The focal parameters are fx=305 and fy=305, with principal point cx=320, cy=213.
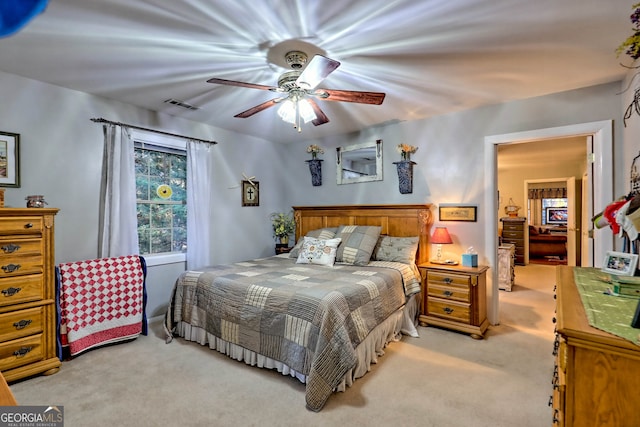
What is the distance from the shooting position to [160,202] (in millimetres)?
3756

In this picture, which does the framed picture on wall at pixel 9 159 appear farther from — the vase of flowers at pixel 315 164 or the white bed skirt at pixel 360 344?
the vase of flowers at pixel 315 164

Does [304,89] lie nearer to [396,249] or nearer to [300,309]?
[300,309]

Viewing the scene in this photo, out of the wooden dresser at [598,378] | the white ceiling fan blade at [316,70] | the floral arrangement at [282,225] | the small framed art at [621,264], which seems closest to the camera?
the wooden dresser at [598,378]

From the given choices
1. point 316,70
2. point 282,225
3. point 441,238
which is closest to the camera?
point 316,70

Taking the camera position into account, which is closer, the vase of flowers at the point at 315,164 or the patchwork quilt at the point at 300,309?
the patchwork quilt at the point at 300,309

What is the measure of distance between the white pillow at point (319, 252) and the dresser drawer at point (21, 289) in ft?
7.57

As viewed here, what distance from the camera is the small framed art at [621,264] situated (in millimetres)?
1524

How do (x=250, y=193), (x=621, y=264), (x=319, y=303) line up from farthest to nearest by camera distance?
1. (x=250, y=193)
2. (x=319, y=303)
3. (x=621, y=264)

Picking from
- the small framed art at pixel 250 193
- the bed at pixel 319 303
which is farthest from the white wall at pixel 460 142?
the small framed art at pixel 250 193

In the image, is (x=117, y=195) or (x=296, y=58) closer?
(x=296, y=58)

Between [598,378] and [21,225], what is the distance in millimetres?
3446

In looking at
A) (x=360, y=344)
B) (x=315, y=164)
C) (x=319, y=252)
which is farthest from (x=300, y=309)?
(x=315, y=164)

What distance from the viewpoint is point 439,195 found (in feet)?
12.4

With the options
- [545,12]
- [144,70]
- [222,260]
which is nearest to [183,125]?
[144,70]
